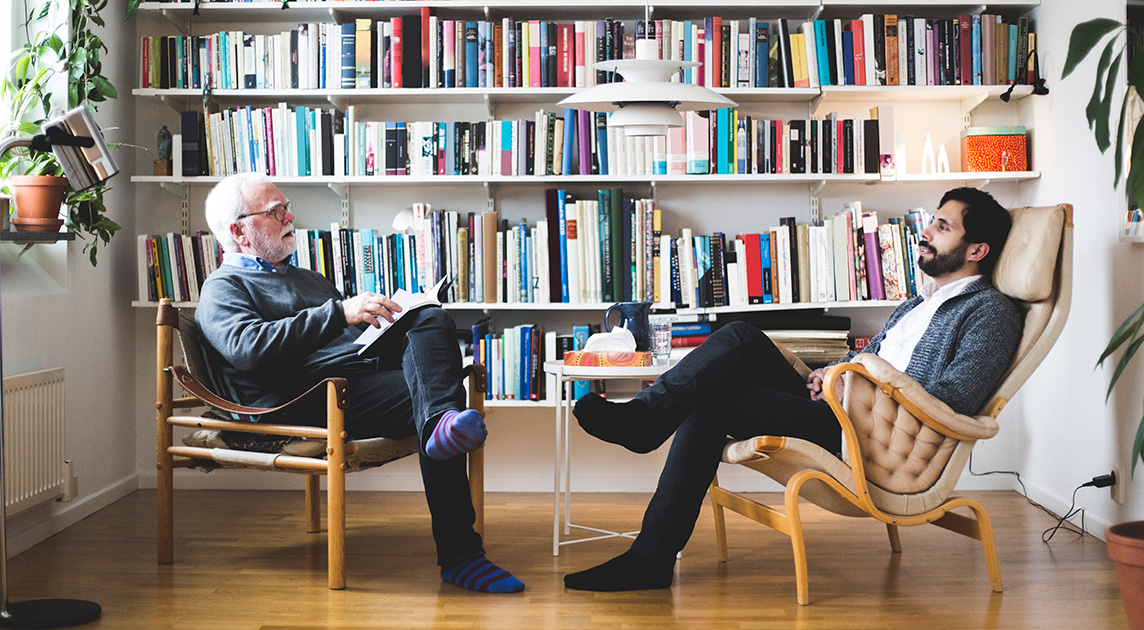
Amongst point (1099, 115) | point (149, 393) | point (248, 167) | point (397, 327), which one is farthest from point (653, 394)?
Answer: point (149, 393)

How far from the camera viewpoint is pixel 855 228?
140 inches

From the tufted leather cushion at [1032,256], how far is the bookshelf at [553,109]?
3.38 ft

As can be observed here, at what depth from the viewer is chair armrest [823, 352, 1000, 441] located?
227 centimetres

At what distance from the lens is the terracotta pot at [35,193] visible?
283 centimetres

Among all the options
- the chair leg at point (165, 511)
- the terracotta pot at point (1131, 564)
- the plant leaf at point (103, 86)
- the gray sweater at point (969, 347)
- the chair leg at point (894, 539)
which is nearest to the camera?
the terracotta pot at point (1131, 564)

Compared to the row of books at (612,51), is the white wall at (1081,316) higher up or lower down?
lower down

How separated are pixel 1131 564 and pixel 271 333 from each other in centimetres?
208

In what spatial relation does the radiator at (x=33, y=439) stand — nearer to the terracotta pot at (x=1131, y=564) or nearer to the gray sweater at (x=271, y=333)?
the gray sweater at (x=271, y=333)

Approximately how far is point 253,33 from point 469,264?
1259 millimetres

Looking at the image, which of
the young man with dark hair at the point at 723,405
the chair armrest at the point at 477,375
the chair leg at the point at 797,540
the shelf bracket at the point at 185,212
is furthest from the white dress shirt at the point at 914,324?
the shelf bracket at the point at 185,212

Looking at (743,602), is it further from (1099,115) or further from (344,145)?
(344,145)

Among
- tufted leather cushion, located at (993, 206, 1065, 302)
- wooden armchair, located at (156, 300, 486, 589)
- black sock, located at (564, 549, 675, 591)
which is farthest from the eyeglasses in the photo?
tufted leather cushion, located at (993, 206, 1065, 302)

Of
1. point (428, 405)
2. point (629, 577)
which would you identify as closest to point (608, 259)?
point (428, 405)

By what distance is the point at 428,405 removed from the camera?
248cm
